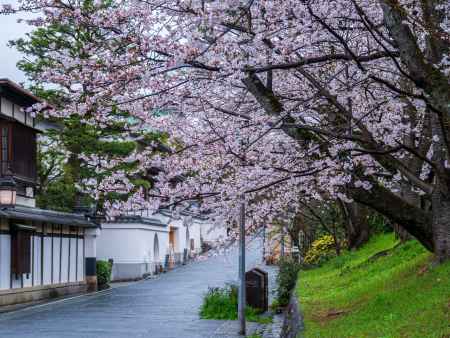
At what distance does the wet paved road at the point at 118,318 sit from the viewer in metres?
16.7

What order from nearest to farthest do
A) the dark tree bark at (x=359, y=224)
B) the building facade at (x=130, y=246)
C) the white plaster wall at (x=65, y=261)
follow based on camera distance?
the dark tree bark at (x=359, y=224) < the white plaster wall at (x=65, y=261) < the building facade at (x=130, y=246)

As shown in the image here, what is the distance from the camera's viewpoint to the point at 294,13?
8.96 meters

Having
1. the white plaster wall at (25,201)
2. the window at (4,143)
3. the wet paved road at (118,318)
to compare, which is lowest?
the wet paved road at (118,318)

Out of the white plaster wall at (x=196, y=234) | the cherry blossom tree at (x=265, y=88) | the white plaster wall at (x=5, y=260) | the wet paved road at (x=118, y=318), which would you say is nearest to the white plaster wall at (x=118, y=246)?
the wet paved road at (x=118, y=318)

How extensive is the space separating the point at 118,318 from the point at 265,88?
1207cm

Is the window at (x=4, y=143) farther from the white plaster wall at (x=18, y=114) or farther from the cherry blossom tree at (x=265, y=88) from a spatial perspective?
the cherry blossom tree at (x=265, y=88)

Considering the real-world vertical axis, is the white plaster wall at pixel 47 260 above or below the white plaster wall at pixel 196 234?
below

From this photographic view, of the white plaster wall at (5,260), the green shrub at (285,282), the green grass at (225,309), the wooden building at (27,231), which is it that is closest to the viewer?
the green grass at (225,309)

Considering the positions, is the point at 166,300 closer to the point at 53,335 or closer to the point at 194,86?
the point at 53,335

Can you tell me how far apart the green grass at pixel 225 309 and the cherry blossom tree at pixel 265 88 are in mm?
6745

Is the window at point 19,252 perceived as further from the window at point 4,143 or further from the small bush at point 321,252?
the small bush at point 321,252

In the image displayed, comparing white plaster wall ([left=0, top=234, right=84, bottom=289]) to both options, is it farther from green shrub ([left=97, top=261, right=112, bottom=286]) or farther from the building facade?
the building facade

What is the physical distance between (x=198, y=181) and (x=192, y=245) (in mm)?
60666

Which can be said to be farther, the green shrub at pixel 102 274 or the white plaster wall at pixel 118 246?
the white plaster wall at pixel 118 246
